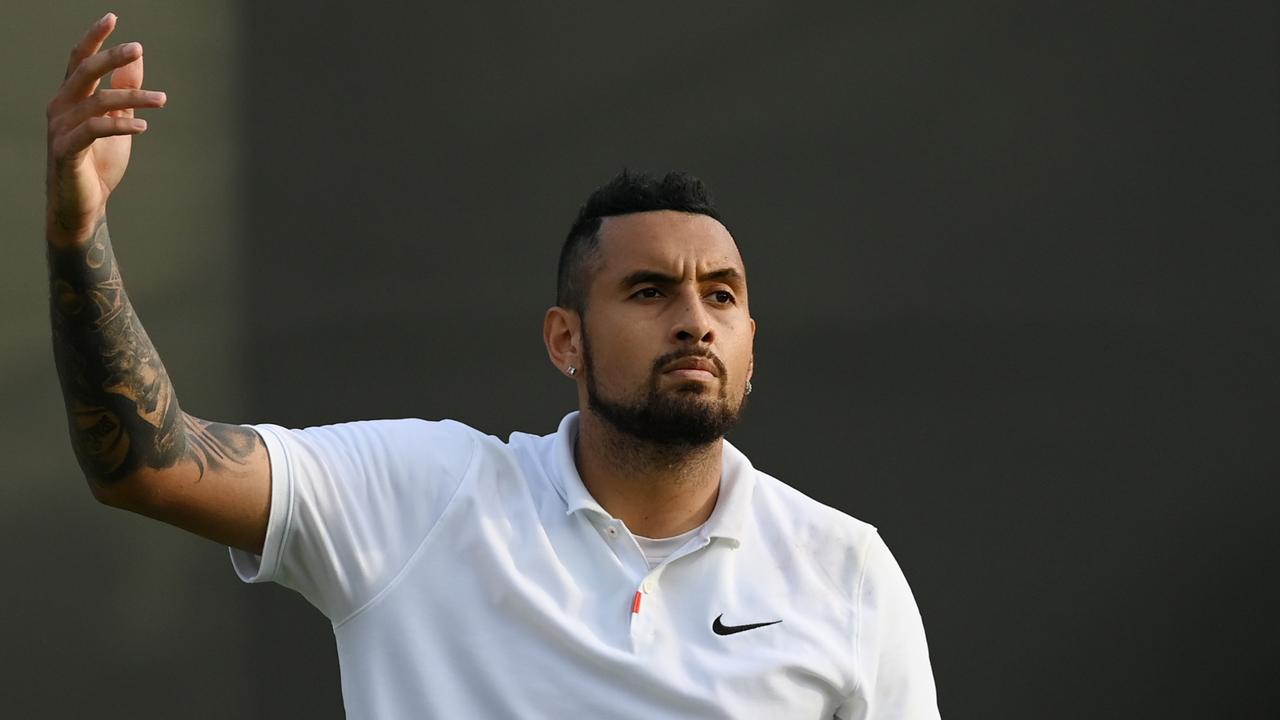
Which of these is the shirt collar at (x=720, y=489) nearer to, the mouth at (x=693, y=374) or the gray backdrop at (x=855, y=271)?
the mouth at (x=693, y=374)

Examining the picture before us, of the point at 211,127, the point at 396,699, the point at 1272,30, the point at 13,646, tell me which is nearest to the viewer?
the point at 396,699

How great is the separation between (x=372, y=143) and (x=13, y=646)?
127 cm

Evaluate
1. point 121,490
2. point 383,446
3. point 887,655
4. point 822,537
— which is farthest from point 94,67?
point 887,655

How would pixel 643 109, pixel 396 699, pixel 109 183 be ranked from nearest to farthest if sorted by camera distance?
1. pixel 109 183
2. pixel 396 699
3. pixel 643 109

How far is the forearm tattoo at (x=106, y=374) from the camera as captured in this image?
178 centimetres

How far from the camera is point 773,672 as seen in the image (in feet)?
7.31

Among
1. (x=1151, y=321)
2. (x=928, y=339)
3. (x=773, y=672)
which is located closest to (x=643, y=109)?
(x=928, y=339)

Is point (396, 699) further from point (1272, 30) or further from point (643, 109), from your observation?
point (1272, 30)

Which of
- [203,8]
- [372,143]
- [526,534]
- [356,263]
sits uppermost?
[203,8]

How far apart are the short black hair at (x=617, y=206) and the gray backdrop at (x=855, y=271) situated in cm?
71

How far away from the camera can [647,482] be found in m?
2.41

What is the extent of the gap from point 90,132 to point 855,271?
2091 mm

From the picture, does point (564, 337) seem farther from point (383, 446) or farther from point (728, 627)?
point (728, 627)

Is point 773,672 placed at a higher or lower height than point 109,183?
lower
